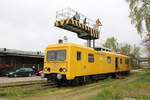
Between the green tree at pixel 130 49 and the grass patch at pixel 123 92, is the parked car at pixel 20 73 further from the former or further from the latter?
the green tree at pixel 130 49

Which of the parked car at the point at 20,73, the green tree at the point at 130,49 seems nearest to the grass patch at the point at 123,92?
the parked car at the point at 20,73

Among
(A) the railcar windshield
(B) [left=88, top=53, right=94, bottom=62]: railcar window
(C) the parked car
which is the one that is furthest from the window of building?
(C) the parked car

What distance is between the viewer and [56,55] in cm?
1245

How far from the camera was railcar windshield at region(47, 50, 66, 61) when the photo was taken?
39.5ft

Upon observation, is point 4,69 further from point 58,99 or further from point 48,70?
point 58,99

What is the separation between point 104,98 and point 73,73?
4.78 m

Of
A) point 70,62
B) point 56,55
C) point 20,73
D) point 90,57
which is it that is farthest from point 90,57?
point 20,73

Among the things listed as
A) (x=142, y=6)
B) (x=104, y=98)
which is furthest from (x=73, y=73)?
(x=142, y=6)

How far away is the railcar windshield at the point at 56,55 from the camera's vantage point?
474 inches

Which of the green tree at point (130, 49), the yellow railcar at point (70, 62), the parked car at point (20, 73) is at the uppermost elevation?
the green tree at point (130, 49)

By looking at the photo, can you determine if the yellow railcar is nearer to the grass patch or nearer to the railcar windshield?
the railcar windshield

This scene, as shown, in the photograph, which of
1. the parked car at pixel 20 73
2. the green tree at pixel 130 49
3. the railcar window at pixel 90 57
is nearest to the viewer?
the railcar window at pixel 90 57

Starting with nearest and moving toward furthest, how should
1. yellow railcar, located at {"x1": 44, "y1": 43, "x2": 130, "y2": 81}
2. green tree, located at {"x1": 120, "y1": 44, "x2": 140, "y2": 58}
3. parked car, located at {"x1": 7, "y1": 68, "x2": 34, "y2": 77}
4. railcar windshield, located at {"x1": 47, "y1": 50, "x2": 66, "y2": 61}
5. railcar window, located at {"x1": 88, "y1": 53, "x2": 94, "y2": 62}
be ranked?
yellow railcar, located at {"x1": 44, "y1": 43, "x2": 130, "y2": 81} → railcar windshield, located at {"x1": 47, "y1": 50, "x2": 66, "y2": 61} → railcar window, located at {"x1": 88, "y1": 53, "x2": 94, "y2": 62} → parked car, located at {"x1": 7, "y1": 68, "x2": 34, "y2": 77} → green tree, located at {"x1": 120, "y1": 44, "x2": 140, "y2": 58}

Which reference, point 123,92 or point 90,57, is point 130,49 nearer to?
point 90,57
